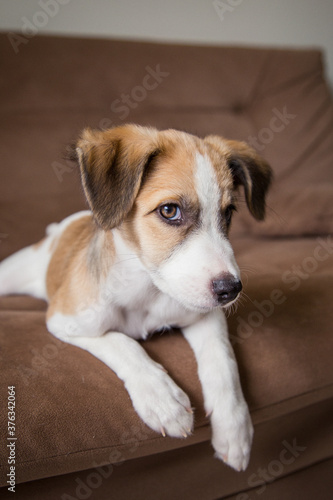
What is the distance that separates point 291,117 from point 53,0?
5.63 feet

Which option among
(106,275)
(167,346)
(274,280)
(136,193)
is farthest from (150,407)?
(274,280)

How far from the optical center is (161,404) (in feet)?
3.92

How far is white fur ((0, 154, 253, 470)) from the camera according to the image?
1.19 metres

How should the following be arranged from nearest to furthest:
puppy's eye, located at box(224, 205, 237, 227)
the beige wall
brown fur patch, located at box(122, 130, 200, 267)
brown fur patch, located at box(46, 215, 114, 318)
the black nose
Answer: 1. the black nose
2. brown fur patch, located at box(122, 130, 200, 267)
3. puppy's eye, located at box(224, 205, 237, 227)
4. brown fur patch, located at box(46, 215, 114, 318)
5. the beige wall

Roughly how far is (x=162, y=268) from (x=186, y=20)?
2703mm

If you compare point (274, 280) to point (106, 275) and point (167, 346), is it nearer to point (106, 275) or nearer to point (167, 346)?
point (167, 346)

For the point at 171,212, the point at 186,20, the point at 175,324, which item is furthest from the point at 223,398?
the point at 186,20

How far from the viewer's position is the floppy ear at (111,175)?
1265 millimetres

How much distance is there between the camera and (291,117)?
3.01 metres

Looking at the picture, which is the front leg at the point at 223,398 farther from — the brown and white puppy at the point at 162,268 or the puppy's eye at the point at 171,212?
the puppy's eye at the point at 171,212

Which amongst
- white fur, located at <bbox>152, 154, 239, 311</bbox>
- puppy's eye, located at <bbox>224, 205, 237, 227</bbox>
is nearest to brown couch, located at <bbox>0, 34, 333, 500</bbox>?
white fur, located at <bbox>152, 154, 239, 311</bbox>

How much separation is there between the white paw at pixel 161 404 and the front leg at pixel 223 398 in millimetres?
84

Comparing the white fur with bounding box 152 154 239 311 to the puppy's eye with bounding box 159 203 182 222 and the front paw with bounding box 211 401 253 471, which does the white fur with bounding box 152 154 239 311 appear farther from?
the front paw with bounding box 211 401 253 471

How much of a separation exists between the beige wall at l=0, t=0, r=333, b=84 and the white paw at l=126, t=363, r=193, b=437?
92.0 inches
